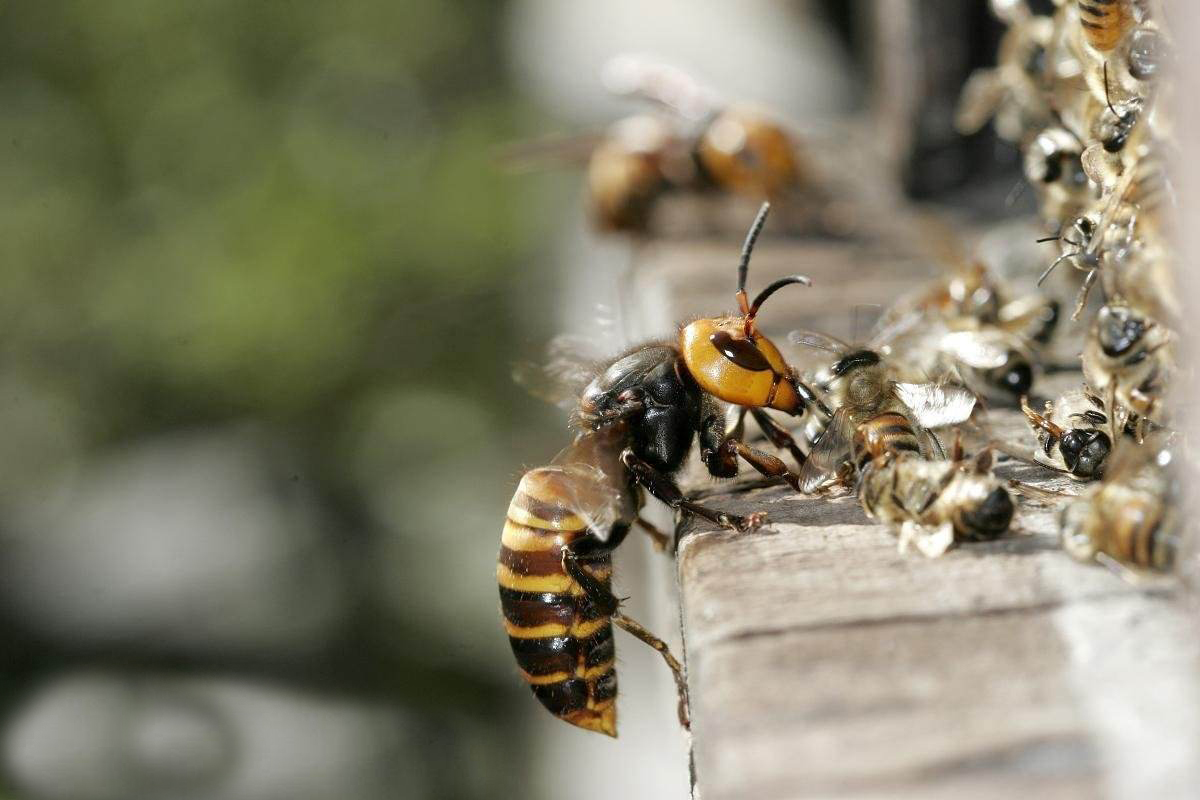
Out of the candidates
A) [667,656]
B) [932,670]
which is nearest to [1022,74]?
[667,656]

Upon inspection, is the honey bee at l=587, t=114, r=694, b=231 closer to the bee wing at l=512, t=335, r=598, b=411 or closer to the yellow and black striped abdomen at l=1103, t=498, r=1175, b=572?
Answer: the bee wing at l=512, t=335, r=598, b=411

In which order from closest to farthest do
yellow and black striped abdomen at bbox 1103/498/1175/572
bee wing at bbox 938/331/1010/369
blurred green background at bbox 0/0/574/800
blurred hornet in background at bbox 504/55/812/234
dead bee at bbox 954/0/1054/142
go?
1. yellow and black striped abdomen at bbox 1103/498/1175/572
2. bee wing at bbox 938/331/1010/369
3. dead bee at bbox 954/0/1054/142
4. blurred hornet in background at bbox 504/55/812/234
5. blurred green background at bbox 0/0/574/800

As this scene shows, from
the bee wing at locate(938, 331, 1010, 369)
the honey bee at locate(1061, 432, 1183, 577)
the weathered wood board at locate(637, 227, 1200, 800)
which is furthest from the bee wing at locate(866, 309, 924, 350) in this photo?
the honey bee at locate(1061, 432, 1183, 577)

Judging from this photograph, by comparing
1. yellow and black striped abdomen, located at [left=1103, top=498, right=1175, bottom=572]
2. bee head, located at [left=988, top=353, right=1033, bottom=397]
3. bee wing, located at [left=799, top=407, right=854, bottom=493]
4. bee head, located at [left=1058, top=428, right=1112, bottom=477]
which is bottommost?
yellow and black striped abdomen, located at [left=1103, top=498, right=1175, bottom=572]

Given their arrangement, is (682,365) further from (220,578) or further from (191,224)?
(191,224)

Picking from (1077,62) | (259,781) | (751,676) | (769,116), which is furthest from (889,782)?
(259,781)

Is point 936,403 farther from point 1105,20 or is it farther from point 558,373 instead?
point 558,373

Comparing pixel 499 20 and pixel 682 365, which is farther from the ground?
pixel 499 20

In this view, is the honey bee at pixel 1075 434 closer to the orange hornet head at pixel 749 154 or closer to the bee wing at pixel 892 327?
the bee wing at pixel 892 327
